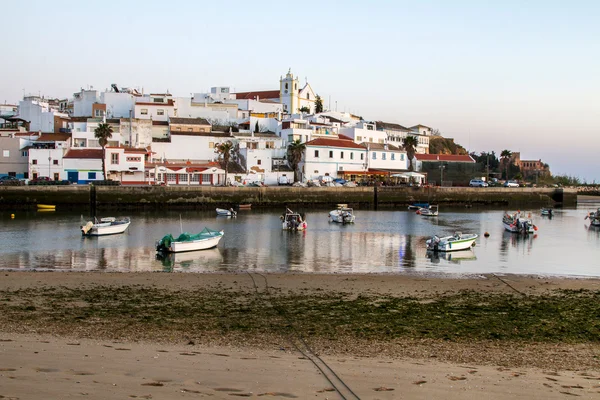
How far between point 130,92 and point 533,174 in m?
91.7

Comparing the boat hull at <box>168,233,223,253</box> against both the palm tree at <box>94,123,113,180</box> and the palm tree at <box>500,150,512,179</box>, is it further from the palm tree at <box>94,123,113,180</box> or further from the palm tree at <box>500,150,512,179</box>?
the palm tree at <box>500,150,512,179</box>

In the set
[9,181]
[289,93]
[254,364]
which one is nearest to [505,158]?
[289,93]

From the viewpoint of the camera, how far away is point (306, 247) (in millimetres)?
34750

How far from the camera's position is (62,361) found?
9.67 meters

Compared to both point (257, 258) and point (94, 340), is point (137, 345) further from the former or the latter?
point (257, 258)

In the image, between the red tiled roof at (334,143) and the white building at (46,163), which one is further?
the red tiled roof at (334,143)

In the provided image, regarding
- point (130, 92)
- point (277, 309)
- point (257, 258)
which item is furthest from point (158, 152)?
point (277, 309)

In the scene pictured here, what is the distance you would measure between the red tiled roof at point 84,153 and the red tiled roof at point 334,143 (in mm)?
26715

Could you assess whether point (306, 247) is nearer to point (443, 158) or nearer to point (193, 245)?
point (193, 245)

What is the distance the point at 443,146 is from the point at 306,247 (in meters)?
94.4

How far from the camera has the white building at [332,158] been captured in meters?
81.3

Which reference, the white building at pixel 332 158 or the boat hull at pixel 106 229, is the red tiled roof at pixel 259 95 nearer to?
the white building at pixel 332 158

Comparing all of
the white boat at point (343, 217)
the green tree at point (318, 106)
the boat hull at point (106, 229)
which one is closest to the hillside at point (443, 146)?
the green tree at point (318, 106)

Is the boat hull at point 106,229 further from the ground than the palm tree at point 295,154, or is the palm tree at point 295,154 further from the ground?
the palm tree at point 295,154
